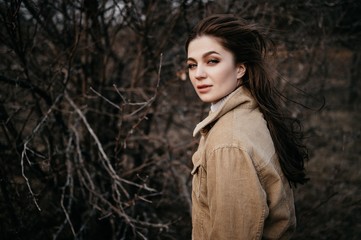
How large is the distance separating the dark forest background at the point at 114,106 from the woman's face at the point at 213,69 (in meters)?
0.84

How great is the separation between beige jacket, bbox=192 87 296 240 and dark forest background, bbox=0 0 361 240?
3.26 feet

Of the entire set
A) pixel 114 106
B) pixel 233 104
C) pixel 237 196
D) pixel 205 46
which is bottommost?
pixel 237 196

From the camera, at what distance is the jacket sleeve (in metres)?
1.39

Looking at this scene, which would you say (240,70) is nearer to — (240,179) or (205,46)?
(205,46)

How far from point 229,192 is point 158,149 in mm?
2620

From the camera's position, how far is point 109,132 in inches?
142

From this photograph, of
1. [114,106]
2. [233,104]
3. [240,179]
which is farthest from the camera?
[114,106]

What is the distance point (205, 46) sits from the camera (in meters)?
1.72

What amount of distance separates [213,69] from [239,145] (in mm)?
483

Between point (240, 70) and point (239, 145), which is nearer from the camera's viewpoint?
point (239, 145)

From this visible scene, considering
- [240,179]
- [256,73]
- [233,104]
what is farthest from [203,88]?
[240,179]

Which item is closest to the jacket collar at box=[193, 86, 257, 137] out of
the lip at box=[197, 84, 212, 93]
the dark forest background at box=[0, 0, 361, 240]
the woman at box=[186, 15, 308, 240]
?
the woman at box=[186, 15, 308, 240]

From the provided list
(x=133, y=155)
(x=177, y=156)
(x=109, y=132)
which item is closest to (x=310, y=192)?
(x=177, y=156)

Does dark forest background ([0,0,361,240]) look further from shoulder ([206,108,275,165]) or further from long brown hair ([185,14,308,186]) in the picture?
shoulder ([206,108,275,165])
